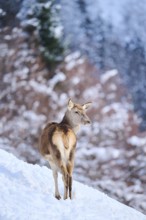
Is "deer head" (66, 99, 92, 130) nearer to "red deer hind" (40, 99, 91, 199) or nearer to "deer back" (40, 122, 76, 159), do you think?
"red deer hind" (40, 99, 91, 199)

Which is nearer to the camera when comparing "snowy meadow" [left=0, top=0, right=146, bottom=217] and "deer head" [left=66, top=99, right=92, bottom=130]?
"deer head" [left=66, top=99, right=92, bottom=130]

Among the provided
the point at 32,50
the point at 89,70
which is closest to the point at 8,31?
→ the point at 32,50

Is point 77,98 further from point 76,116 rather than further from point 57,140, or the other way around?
point 57,140

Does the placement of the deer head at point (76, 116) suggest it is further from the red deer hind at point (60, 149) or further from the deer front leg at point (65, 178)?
the deer front leg at point (65, 178)

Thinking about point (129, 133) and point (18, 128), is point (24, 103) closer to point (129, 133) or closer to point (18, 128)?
point (18, 128)

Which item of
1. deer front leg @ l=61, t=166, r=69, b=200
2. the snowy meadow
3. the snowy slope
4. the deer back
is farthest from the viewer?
the snowy meadow

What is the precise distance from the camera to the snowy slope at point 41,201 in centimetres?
1097

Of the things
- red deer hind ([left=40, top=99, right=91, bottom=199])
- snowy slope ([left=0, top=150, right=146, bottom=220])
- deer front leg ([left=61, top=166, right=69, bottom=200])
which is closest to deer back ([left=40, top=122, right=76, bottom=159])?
red deer hind ([left=40, top=99, right=91, bottom=199])

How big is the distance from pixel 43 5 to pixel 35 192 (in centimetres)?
1923

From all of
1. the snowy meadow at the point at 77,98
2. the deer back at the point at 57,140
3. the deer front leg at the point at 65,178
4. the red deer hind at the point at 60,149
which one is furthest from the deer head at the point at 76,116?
the snowy meadow at the point at 77,98

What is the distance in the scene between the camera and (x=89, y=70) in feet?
105

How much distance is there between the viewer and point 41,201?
11.6 meters

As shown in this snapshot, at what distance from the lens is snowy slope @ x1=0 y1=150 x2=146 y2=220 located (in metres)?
11.0

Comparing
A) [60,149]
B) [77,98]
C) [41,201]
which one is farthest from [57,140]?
[77,98]
